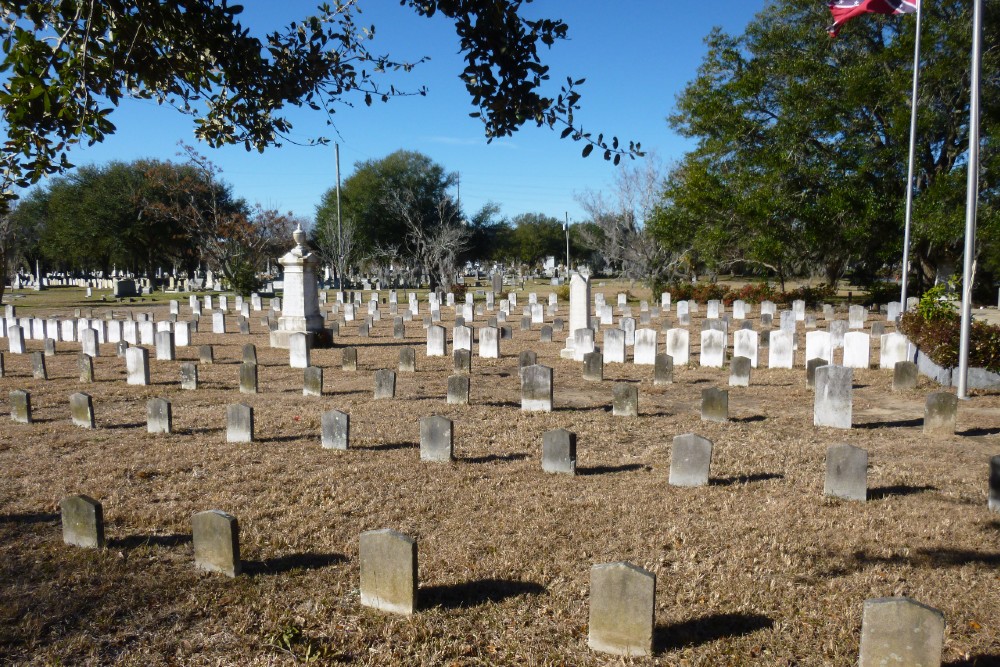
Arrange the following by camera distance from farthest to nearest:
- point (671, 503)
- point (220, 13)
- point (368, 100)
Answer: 1. point (671, 503)
2. point (368, 100)
3. point (220, 13)

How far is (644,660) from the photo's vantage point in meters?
3.61

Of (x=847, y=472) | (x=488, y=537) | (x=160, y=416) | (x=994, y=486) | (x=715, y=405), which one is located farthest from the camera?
(x=715, y=405)

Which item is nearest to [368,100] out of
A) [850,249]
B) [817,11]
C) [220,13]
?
[220,13]

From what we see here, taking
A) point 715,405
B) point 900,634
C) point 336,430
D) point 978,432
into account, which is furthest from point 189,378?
point 978,432

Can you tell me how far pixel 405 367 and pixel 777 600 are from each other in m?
9.62

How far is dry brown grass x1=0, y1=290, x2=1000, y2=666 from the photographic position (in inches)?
149

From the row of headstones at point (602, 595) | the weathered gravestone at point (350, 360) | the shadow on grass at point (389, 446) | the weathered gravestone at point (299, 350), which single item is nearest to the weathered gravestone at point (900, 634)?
the row of headstones at point (602, 595)

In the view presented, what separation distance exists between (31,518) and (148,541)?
1.25 metres

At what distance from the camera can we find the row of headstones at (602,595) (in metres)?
3.21

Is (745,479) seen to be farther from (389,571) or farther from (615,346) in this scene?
(615,346)

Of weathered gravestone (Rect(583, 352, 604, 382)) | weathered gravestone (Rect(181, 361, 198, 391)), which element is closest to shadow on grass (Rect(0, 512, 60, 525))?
weathered gravestone (Rect(181, 361, 198, 391))

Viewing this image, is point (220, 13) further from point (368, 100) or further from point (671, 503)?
point (671, 503)

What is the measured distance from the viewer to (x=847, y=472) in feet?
19.4

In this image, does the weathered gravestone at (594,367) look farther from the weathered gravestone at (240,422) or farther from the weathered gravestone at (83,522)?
the weathered gravestone at (83,522)
